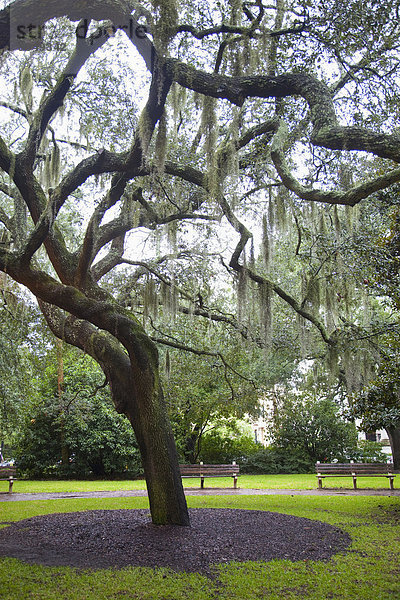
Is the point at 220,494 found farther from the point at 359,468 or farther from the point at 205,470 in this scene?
the point at 359,468

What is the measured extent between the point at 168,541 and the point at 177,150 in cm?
599

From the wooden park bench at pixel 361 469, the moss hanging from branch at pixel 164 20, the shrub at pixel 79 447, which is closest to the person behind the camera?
the moss hanging from branch at pixel 164 20

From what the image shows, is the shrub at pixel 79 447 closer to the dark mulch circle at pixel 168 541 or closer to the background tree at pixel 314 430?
the background tree at pixel 314 430

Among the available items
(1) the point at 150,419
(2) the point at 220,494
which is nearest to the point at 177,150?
(1) the point at 150,419

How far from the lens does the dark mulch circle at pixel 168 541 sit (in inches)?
212

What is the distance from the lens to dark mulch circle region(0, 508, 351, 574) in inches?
212

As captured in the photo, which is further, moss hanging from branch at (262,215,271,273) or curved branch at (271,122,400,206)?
moss hanging from branch at (262,215,271,273)

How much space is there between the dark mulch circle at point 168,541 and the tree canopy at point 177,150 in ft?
2.26

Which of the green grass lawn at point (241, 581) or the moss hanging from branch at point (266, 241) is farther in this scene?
the moss hanging from branch at point (266, 241)

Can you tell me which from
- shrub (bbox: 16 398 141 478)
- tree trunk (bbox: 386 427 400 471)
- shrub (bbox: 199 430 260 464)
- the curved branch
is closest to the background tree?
shrub (bbox: 199 430 260 464)

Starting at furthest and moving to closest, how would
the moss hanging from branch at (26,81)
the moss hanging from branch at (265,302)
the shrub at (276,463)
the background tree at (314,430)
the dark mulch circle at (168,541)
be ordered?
the background tree at (314,430) < the shrub at (276,463) < the moss hanging from branch at (265,302) < the moss hanging from branch at (26,81) < the dark mulch circle at (168,541)

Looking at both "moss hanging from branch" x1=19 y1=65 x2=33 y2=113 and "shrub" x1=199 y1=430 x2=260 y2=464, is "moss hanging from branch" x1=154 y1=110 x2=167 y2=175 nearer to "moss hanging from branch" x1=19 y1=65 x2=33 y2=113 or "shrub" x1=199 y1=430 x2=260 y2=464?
"moss hanging from branch" x1=19 y1=65 x2=33 y2=113

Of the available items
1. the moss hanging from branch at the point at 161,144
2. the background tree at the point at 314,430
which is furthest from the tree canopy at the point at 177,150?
the background tree at the point at 314,430

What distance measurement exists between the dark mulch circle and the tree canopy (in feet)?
2.26
